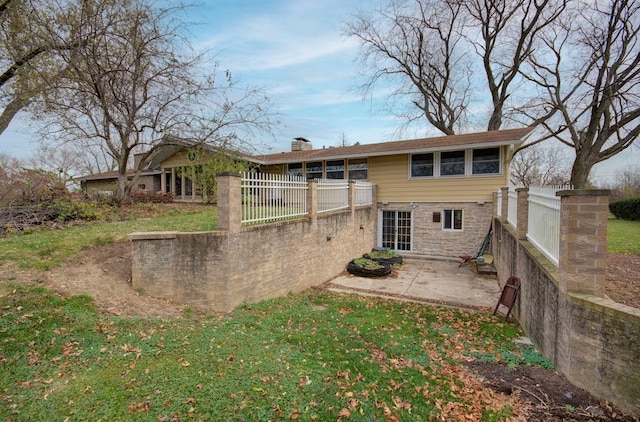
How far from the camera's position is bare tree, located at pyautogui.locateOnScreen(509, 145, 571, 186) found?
34438 millimetres

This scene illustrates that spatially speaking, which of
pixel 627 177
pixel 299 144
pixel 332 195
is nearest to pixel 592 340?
pixel 332 195

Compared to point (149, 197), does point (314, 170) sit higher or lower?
higher

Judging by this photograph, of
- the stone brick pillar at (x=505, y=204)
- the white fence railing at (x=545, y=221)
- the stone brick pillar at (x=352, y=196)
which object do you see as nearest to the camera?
the white fence railing at (x=545, y=221)

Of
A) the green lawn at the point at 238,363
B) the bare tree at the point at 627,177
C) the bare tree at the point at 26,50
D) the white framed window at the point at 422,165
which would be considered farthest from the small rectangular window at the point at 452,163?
the bare tree at the point at 627,177

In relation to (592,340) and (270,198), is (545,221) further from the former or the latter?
(270,198)

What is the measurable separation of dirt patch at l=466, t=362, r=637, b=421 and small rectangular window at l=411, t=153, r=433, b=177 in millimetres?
9837

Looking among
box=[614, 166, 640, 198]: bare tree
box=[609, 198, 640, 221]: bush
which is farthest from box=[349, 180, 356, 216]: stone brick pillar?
box=[614, 166, 640, 198]: bare tree

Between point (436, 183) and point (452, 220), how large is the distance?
164 cm

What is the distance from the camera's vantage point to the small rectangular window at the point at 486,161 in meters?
11.7

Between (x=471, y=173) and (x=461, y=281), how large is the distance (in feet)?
16.4

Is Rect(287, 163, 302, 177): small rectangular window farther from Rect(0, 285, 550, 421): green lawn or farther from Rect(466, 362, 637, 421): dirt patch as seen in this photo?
Rect(466, 362, 637, 421): dirt patch

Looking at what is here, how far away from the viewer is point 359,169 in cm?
1441

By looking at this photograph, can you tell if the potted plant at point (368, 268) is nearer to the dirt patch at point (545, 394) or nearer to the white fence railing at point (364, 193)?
the white fence railing at point (364, 193)

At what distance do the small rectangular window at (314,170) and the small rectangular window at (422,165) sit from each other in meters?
4.51
